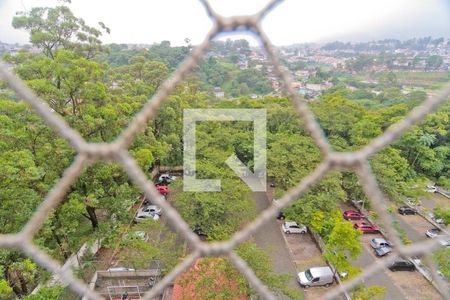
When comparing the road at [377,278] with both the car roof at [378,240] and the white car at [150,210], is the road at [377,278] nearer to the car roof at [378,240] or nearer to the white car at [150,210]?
the car roof at [378,240]

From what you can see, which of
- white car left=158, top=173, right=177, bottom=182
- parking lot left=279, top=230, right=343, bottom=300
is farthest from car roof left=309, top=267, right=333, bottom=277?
white car left=158, top=173, right=177, bottom=182

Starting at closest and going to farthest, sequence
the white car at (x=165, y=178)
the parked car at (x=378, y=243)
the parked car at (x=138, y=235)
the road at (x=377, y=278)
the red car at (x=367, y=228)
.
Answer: the parked car at (x=138, y=235)
the road at (x=377, y=278)
the parked car at (x=378, y=243)
the red car at (x=367, y=228)
the white car at (x=165, y=178)

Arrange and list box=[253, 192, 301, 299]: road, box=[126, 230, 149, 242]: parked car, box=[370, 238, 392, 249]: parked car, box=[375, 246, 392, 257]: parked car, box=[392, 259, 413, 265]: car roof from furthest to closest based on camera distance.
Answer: box=[370, 238, 392, 249]: parked car, box=[375, 246, 392, 257]: parked car, box=[392, 259, 413, 265]: car roof, box=[253, 192, 301, 299]: road, box=[126, 230, 149, 242]: parked car

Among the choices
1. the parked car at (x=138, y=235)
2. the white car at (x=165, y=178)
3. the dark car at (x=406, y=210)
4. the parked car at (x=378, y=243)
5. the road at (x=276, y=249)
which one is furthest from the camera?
the white car at (x=165, y=178)

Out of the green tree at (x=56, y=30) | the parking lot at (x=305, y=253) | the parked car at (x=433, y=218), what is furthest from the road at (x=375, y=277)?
the green tree at (x=56, y=30)

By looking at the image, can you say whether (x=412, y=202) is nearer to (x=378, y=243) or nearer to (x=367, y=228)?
(x=367, y=228)

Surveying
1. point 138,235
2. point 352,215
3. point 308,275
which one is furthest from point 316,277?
point 138,235

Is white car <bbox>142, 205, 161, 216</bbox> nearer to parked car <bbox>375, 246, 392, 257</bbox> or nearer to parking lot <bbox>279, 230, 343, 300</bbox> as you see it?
parking lot <bbox>279, 230, 343, 300</bbox>
